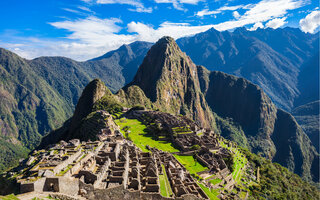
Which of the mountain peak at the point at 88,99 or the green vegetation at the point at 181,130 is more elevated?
the mountain peak at the point at 88,99

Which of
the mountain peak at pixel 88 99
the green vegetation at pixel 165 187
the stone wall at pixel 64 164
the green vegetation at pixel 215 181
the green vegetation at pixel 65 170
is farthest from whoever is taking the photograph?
the mountain peak at pixel 88 99

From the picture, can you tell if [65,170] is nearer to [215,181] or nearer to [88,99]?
[215,181]

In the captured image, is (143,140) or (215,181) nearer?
(215,181)

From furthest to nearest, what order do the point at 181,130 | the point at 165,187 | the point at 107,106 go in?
the point at 107,106, the point at 181,130, the point at 165,187

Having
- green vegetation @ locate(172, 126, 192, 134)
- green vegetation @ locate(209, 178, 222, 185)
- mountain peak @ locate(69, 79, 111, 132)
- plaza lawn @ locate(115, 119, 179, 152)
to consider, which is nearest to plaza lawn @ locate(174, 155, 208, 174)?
green vegetation @ locate(209, 178, 222, 185)

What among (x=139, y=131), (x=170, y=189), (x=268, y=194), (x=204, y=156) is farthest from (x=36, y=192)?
(x=268, y=194)

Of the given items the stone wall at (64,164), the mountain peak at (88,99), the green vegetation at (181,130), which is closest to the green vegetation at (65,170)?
the stone wall at (64,164)

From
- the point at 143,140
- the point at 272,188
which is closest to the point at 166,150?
the point at 143,140

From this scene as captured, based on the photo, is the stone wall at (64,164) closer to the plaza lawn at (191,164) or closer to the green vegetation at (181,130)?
the plaza lawn at (191,164)
